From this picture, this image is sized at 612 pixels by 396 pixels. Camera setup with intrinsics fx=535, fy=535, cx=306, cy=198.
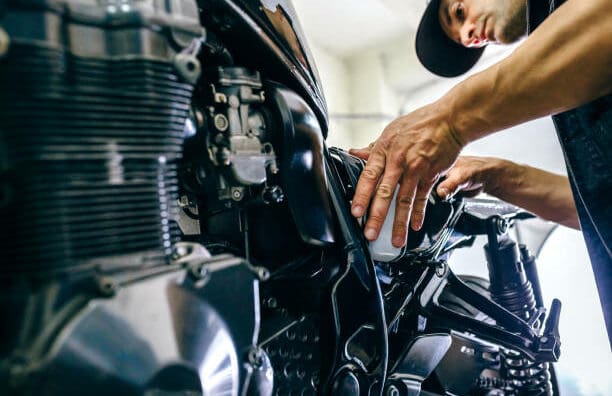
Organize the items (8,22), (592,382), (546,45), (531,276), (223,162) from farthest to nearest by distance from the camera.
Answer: (592,382)
(531,276)
(546,45)
(223,162)
(8,22)

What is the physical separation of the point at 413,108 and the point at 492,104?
3.37 meters

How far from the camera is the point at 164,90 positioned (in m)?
0.53

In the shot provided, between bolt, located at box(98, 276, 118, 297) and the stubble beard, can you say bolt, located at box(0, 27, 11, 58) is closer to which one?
bolt, located at box(98, 276, 118, 297)

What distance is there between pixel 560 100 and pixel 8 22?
0.77 meters

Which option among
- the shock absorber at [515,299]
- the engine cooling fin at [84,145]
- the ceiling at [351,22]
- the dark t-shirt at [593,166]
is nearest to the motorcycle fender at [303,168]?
the engine cooling fin at [84,145]

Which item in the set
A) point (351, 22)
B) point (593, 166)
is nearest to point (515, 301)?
point (593, 166)

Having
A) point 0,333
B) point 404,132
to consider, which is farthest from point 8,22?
point 404,132

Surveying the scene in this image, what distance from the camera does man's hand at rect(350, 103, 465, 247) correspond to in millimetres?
902

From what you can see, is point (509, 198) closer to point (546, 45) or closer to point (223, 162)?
point (546, 45)

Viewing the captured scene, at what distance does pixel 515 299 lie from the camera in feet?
4.46

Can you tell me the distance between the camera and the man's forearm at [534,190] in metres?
1.47

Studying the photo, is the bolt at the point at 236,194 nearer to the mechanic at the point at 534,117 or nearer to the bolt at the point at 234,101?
the bolt at the point at 234,101

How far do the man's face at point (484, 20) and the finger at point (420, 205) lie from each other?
0.76m

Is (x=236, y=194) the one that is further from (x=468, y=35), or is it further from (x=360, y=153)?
(x=468, y=35)
